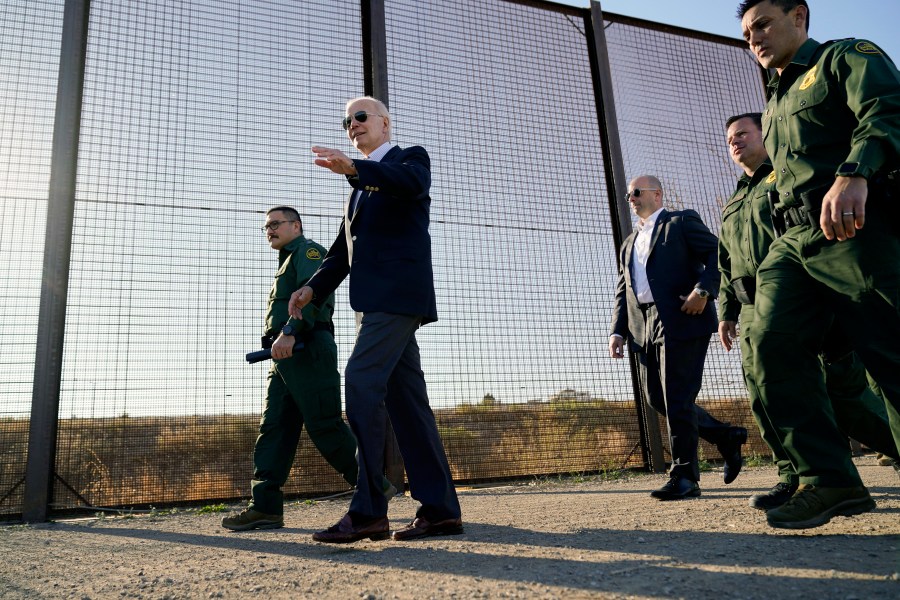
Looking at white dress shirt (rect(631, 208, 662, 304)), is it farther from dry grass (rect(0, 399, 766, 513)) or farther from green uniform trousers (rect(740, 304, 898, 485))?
dry grass (rect(0, 399, 766, 513))

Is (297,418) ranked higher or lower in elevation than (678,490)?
higher

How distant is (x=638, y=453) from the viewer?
17.8 ft

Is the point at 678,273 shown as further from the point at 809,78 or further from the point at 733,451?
the point at 809,78

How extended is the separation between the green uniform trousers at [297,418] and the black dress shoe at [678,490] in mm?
1664

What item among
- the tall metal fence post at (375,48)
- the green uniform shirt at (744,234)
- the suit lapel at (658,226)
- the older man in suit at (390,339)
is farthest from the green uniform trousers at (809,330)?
the tall metal fence post at (375,48)

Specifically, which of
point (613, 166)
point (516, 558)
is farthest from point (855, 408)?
point (613, 166)

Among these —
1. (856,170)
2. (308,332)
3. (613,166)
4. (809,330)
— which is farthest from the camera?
(613,166)

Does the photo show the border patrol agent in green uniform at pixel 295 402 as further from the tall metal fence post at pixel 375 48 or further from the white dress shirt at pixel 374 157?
the tall metal fence post at pixel 375 48

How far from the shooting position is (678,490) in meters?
3.55

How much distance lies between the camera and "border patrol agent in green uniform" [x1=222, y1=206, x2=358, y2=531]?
3348 mm

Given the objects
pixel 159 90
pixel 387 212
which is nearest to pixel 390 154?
pixel 387 212

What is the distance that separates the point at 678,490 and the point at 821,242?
1.91m

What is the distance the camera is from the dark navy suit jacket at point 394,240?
2564 millimetres

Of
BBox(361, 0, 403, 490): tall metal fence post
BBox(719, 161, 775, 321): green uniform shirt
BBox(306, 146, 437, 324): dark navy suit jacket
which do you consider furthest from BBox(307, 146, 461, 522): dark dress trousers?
BBox(361, 0, 403, 490): tall metal fence post
